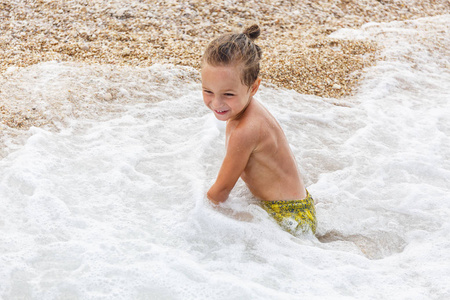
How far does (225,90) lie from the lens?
2.84m

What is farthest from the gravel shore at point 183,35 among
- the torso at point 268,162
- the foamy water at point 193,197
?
the torso at point 268,162

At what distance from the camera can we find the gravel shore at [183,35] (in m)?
5.54

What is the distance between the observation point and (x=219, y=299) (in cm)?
261

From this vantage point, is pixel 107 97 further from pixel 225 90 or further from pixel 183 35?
pixel 225 90

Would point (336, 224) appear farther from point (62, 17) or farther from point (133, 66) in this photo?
point (62, 17)

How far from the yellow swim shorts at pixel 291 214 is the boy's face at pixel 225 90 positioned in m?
0.69

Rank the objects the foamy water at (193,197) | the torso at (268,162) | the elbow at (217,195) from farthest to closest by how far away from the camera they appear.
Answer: the elbow at (217,195) → the torso at (268,162) → the foamy water at (193,197)

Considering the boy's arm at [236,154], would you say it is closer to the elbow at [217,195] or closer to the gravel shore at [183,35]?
the elbow at [217,195]

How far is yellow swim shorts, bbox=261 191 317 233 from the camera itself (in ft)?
10.4

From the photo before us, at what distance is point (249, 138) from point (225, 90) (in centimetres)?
33

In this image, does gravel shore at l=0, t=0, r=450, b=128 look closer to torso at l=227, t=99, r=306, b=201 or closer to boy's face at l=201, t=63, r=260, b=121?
torso at l=227, t=99, r=306, b=201

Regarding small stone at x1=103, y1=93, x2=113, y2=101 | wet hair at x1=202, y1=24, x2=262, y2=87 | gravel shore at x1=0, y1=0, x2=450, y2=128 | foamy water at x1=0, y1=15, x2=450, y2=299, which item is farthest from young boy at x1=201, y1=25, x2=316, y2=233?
gravel shore at x1=0, y1=0, x2=450, y2=128

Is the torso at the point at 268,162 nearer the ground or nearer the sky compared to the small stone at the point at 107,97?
nearer the sky

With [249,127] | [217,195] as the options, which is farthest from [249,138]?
[217,195]
